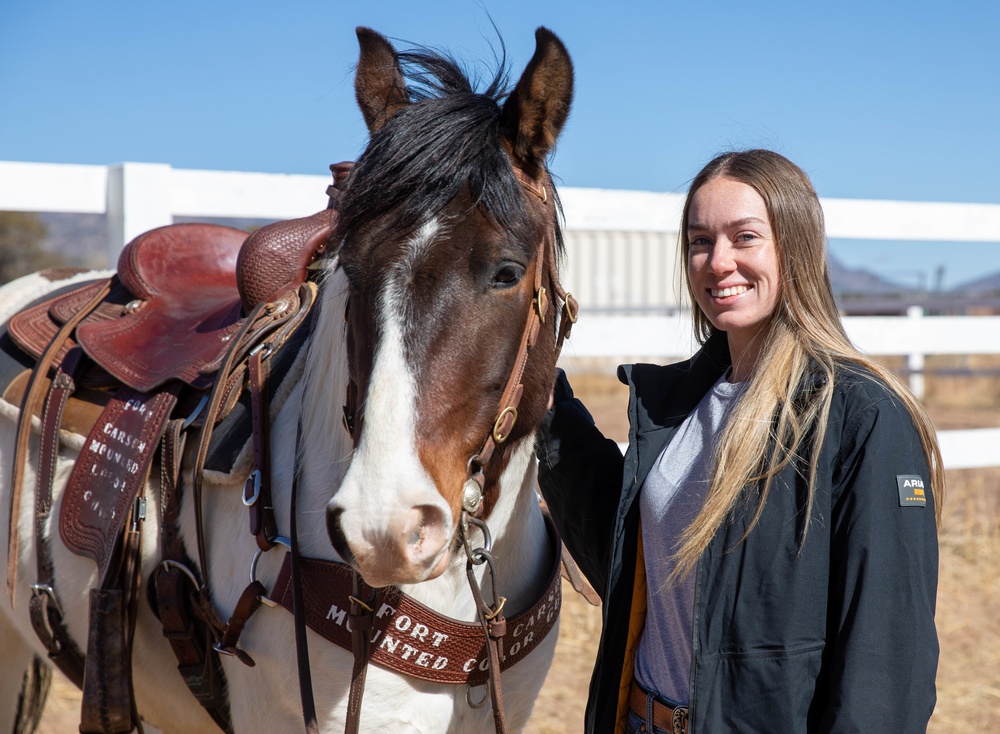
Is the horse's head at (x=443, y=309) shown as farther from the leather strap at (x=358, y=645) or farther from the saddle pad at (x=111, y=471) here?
the saddle pad at (x=111, y=471)

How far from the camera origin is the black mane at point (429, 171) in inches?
54.6

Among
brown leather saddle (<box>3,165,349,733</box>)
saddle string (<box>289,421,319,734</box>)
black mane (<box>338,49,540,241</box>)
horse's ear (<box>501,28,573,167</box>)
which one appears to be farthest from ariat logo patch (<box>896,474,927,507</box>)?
brown leather saddle (<box>3,165,349,733</box>)

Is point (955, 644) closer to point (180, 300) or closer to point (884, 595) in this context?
point (884, 595)

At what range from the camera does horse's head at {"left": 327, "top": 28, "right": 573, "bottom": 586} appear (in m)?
1.19

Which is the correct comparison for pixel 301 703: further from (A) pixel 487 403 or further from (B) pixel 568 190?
(B) pixel 568 190

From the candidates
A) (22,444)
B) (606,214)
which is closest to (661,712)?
(22,444)

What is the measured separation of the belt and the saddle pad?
1.16 m

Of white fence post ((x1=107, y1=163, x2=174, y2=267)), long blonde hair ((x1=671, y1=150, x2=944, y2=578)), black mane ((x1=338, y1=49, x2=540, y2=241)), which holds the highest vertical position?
white fence post ((x1=107, y1=163, x2=174, y2=267))

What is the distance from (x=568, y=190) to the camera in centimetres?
384

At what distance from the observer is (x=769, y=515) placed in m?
1.34

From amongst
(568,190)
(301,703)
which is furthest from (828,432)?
(568,190)

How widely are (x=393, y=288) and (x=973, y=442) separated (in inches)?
155

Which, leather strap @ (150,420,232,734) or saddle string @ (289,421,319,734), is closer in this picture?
saddle string @ (289,421,319,734)

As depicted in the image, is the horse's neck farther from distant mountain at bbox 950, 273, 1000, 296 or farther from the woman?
distant mountain at bbox 950, 273, 1000, 296
